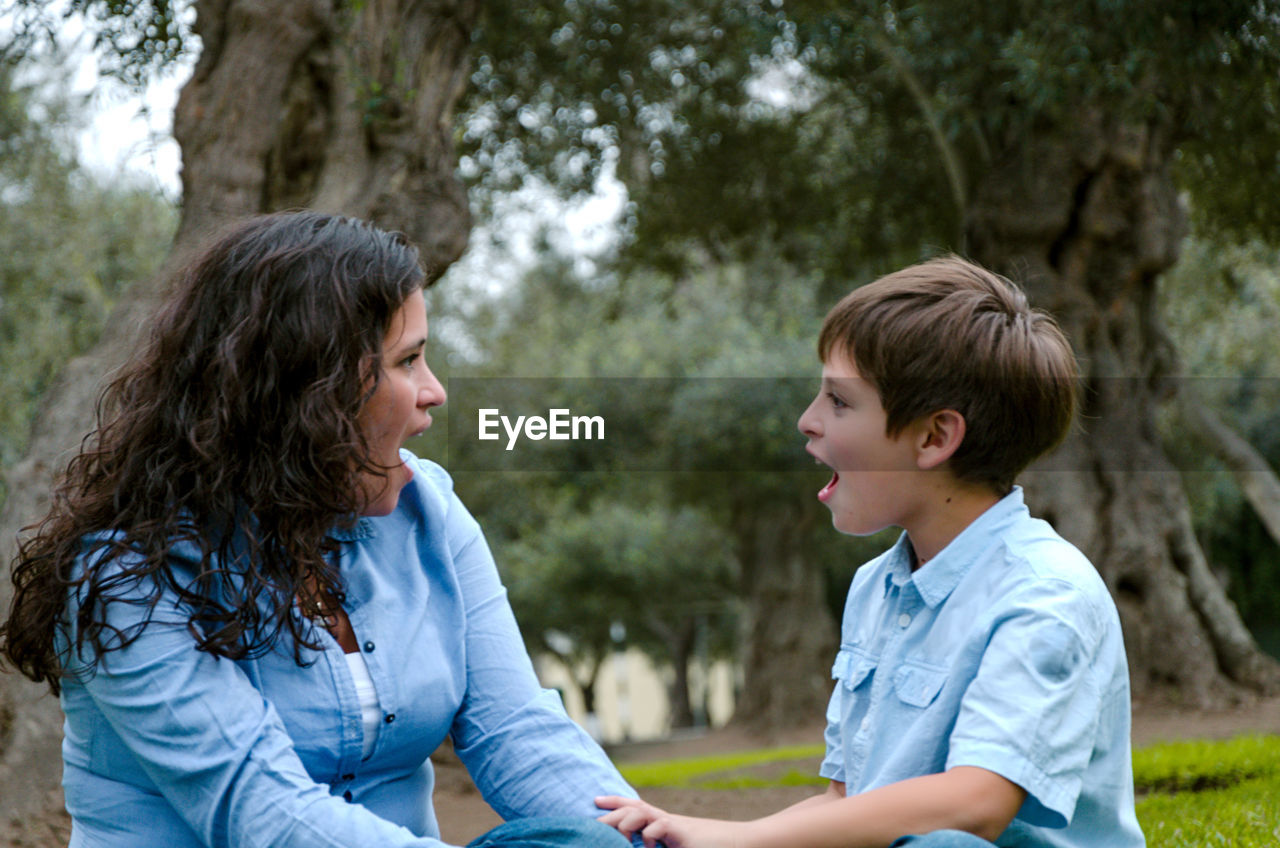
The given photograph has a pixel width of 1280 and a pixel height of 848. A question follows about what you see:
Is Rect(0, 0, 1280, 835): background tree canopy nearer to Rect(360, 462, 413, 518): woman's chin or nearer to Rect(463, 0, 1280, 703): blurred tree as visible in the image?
Rect(463, 0, 1280, 703): blurred tree

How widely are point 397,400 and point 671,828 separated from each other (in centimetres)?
88

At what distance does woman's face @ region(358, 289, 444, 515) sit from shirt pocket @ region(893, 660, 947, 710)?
3.12ft

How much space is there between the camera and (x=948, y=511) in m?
2.19

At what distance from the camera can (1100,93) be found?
6.79m

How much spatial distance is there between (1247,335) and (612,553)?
32.1ft

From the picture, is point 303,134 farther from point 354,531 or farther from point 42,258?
point 42,258

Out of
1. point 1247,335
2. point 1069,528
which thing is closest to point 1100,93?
point 1069,528

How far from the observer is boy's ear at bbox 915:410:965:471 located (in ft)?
6.99

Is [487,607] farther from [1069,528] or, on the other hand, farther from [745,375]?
[745,375]

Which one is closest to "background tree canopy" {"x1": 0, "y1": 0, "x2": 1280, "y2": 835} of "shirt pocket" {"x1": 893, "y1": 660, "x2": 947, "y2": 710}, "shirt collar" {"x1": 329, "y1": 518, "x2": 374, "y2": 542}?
"shirt pocket" {"x1": 893, "y1": 660, "x2": 947, "y2": 710}

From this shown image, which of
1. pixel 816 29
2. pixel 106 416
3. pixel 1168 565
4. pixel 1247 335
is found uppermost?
pixel 816 29

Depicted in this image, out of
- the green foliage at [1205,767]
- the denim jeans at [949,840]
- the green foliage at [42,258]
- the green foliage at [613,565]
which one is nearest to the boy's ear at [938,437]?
the denim jeans at [949,840]

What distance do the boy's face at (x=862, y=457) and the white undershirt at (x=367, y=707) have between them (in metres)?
0.87

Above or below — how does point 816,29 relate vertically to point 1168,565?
above
